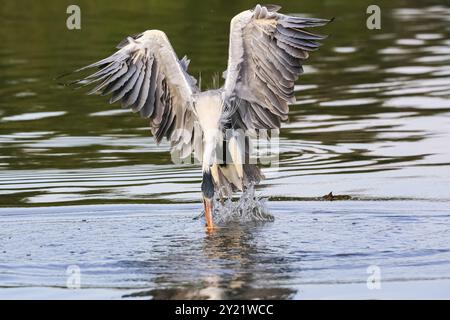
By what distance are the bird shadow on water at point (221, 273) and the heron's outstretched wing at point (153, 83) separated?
1.60 m

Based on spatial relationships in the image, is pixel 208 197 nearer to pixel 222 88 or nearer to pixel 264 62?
pixel 222 88

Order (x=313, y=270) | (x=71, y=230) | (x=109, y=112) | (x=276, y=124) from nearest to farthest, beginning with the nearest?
(x=313, y=270) → (x=71, y=230) → (x=276, y=124) → (x=109, y=112)

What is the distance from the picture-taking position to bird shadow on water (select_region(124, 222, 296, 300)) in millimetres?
9352

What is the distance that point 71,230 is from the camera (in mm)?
11633

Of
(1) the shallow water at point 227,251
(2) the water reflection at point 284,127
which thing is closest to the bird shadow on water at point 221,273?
(1) the shallow water at point 227,251

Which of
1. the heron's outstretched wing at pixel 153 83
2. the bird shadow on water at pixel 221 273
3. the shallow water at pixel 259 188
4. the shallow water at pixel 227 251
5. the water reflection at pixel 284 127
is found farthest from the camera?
the water reflection at pixel 284 127

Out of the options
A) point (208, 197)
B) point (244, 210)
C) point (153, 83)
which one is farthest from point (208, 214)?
point (153, 83)

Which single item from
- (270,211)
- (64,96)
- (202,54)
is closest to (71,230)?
(270,211)

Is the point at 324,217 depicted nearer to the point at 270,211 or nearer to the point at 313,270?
the point at 270,211

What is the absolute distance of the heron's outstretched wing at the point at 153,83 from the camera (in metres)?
12.1

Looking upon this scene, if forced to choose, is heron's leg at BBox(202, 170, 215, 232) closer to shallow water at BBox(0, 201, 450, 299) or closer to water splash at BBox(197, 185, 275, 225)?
shallow water at BBox(0, 201, 450, 299)

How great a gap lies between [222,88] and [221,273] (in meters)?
2.84

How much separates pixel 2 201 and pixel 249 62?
3.01 m

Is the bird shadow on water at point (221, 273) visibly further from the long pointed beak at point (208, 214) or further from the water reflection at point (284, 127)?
the water reflection at point (284, 127)
